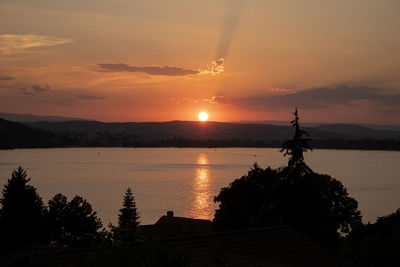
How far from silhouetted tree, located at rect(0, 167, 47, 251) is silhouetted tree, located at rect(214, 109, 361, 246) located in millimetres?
19873

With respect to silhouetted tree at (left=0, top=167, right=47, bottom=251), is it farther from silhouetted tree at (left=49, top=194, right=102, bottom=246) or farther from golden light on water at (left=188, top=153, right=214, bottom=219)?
golden light on water at (left=188, top=153, right=214, bottom=219)

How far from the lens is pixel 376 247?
1044 inches

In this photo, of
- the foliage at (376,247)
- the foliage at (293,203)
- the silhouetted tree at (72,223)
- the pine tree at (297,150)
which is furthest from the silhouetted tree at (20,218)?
the foliage at (376,247)

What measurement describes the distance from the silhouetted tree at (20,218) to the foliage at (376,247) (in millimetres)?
34208

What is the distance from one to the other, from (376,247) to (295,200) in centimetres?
2510

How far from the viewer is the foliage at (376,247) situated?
2580 cm

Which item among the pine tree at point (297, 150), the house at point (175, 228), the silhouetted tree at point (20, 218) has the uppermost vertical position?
the pine tree at point (297, 150)

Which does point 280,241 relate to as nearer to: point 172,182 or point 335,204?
point 335,204

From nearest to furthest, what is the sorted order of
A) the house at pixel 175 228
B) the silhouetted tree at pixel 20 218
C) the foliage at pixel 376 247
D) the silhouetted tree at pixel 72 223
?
1. the foliage at pixel 376 247
2. the silhouetted tree at pixel 20 218
3. the silhouetted tree at pixel 72 223
4. the house at pixel 175 228

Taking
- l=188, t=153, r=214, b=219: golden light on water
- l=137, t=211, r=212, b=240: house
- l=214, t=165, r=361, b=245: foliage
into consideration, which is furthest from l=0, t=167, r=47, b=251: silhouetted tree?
l=188, t=153, r=214, b=219: golden light on water

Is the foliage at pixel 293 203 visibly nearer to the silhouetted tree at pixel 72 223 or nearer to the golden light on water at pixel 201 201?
the silhouetted tree at pixel 72 223

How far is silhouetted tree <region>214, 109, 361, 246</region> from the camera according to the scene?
167 ft

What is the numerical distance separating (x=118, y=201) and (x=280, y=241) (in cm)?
11428

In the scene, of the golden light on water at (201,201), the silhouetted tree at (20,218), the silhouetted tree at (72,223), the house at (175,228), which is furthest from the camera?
the golden light on water at (201,201)
